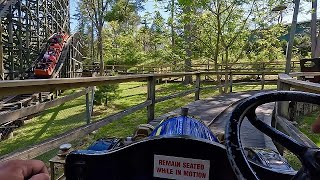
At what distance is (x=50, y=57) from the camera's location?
15.9 metres

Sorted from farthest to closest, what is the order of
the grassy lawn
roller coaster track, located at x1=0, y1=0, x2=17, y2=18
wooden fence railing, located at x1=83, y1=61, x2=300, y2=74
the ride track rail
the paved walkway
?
wooden fence railing, located at x1=83, y1=61, x2=300, y2=74 < roller coaster track, located at x1=0, y1=0, x2=17, y2=18 < the ride track rail < the grassy lawn < the paved walkway

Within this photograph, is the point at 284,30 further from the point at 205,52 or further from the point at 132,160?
the point at 132,160

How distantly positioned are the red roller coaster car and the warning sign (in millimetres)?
14076

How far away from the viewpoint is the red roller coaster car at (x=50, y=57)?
47.4 feet

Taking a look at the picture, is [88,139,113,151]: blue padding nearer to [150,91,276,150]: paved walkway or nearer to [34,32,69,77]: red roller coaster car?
[150,91,276,150]: paved walkway

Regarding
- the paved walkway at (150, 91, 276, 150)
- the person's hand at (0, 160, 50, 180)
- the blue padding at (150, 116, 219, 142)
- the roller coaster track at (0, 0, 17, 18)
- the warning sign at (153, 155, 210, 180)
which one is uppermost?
the roller coaster track at (0, 0, 17, 18)

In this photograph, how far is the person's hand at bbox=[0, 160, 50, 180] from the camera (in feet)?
2.58

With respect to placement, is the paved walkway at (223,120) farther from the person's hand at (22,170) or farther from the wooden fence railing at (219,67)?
the wooden fence railing at (219,67)

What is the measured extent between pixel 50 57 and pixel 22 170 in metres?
16.1

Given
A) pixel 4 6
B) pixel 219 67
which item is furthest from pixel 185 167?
pixel 219 67

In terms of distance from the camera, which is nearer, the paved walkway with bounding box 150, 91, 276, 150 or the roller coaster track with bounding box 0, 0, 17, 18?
the paved walkway with bounding box 150, 91, 276, 150

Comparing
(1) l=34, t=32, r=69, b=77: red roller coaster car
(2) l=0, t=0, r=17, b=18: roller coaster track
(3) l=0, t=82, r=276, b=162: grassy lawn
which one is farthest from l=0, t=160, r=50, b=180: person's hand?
(1) l=34, t=32, r=69, b=77: red roller coaster car

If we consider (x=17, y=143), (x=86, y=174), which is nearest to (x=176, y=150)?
(x=86, y=174)

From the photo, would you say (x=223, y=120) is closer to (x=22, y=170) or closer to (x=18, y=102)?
(x=22, y=170)
